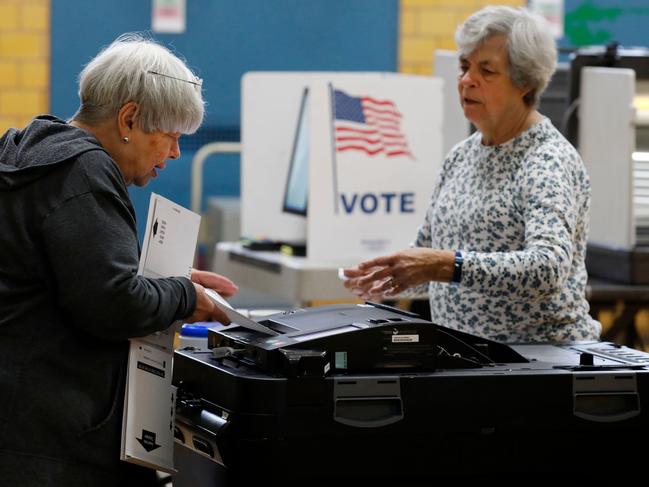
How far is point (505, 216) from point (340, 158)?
151 centimetres

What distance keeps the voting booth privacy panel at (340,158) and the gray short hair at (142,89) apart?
1955 millimetres

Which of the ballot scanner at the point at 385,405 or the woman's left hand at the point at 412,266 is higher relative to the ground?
the woman's left hand at the point at 412,266

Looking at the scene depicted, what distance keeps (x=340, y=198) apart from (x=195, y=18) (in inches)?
89.6

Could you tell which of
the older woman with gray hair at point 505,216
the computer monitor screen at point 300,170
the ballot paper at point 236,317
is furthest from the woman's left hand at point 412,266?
the computer monitor screen at point 300,170

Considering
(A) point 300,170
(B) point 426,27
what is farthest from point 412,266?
(B) point 426,27

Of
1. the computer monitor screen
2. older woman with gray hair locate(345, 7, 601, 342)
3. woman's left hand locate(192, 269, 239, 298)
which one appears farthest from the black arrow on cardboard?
the computer monitor screen

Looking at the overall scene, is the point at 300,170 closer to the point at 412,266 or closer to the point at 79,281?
the point at 412,266

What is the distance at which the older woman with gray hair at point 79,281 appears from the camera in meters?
1.63

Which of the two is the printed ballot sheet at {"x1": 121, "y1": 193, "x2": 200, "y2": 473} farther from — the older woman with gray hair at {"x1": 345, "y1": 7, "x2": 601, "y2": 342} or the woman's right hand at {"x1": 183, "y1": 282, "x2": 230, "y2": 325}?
the older woman with gray hair at {"x1": 345, "y1": 7, "x2": 601, "y2": 342}

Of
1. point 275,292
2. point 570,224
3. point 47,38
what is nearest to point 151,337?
point 570,224

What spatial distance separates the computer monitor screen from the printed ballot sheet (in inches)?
79.3

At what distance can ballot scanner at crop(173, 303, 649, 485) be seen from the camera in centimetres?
166

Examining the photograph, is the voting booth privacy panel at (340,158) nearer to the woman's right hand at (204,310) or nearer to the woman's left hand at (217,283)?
the woman's left hand at (217,283)

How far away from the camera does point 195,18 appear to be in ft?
18.8
